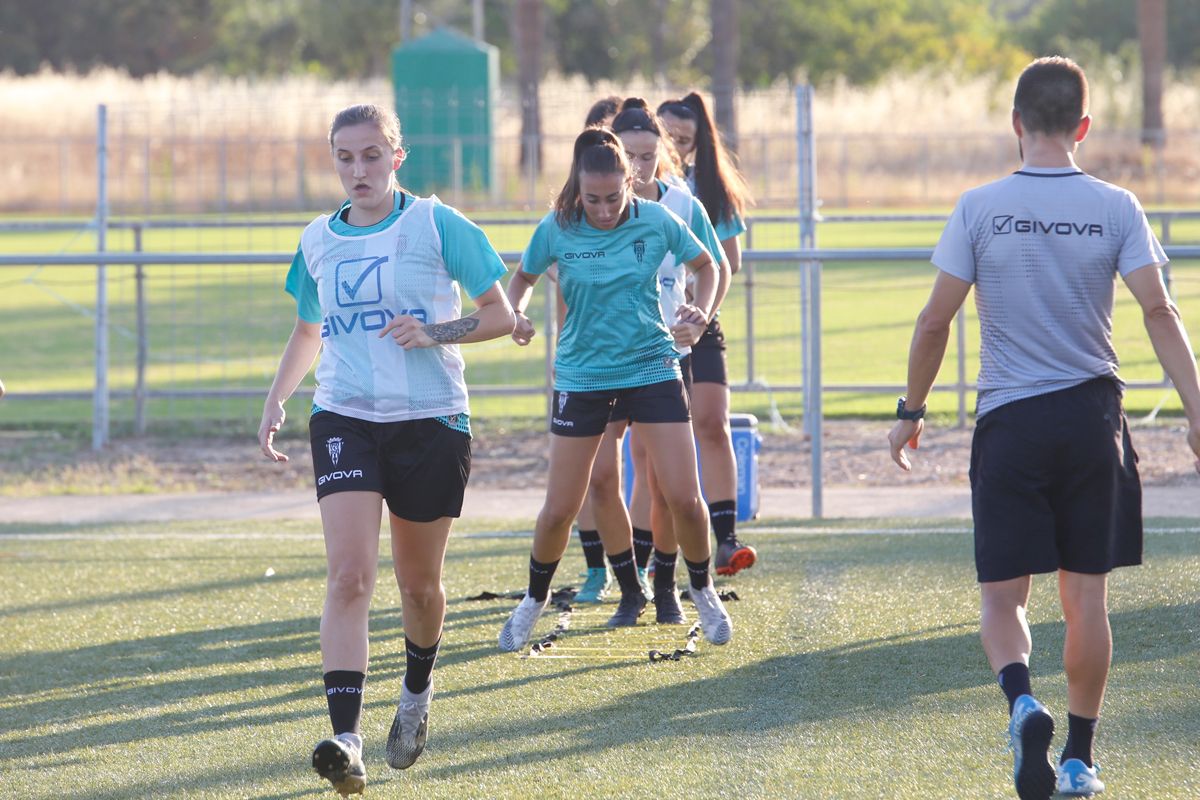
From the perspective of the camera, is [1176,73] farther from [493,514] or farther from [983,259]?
[983,259]

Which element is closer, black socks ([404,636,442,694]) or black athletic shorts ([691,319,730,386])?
black socks ([404,636,442,694])

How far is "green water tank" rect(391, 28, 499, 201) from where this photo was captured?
17.0 meters

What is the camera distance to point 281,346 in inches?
574

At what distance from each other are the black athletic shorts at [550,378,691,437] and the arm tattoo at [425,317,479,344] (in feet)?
4.63

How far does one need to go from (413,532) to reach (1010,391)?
171cm

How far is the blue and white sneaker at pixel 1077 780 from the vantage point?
4.32 metres

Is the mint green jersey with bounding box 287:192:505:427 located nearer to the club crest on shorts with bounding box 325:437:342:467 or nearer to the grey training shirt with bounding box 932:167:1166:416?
the club crest on shorts with bounding box 325:437:342:467

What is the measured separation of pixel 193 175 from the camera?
18.3m

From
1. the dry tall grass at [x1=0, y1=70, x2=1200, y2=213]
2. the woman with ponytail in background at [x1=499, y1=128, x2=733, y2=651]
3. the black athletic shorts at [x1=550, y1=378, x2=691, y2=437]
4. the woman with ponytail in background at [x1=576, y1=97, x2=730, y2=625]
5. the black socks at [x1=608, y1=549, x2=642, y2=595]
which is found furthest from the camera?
the dry tall grass at [x1=0, y1=70, x2=1200, y2=213]

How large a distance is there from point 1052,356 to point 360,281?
1.89m

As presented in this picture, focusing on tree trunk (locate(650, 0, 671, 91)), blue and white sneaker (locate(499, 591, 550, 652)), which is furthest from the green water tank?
tree trunk (locate(650, 0, 671, 91))

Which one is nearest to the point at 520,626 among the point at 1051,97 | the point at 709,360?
the point at 709,360

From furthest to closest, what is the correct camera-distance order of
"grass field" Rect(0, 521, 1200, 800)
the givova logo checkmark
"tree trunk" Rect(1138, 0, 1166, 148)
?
"tree trunk" Rect(1138, 0, 1166, 148) < "grass field" Rect(0, 521, 1200, 800) < the givova logo checkmark

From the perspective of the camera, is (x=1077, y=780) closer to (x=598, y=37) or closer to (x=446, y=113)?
(x=446, y=113)
